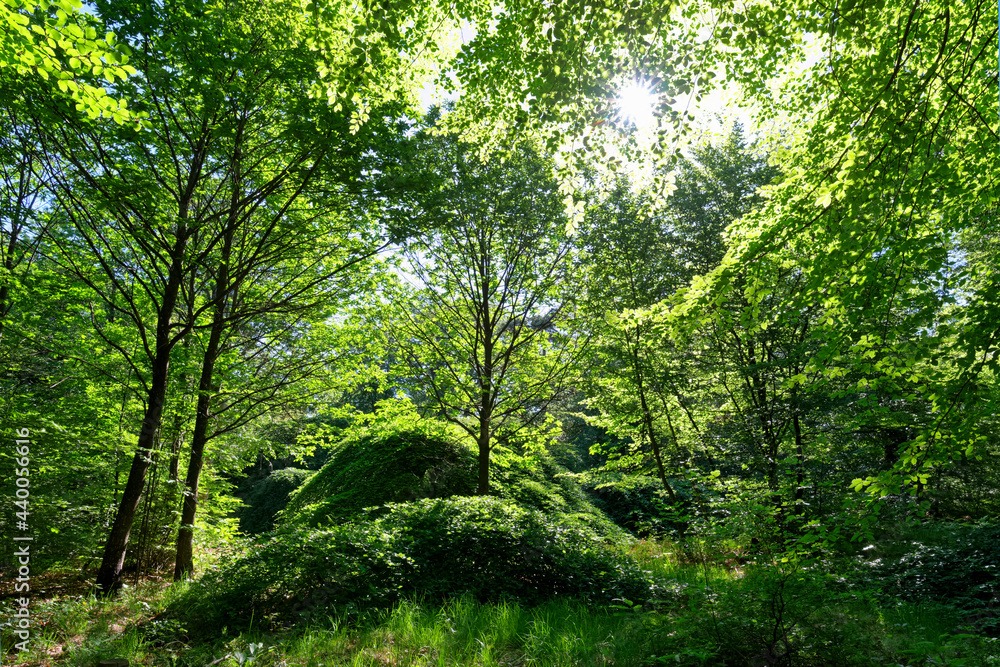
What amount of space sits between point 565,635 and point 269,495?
16587mm

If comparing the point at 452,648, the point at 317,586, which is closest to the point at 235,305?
the point at 317,586

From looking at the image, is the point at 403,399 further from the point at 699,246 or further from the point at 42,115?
the point at 699,246

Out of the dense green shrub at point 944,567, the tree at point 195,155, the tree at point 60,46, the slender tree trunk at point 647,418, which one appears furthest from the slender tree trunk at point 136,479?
the dense green shrub at point 944,567

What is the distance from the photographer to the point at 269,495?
686 inches

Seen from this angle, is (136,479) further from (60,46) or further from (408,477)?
(60,46)

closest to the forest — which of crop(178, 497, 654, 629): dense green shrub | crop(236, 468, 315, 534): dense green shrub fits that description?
crop(178, 497, 654, 629): dense green shrub

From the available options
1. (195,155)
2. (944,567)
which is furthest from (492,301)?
(944,567)

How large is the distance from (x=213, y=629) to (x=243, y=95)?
6088 millimetres

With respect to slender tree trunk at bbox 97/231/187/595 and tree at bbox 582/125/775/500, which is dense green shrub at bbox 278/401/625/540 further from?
slender tree trunk at bbox 97/231/187/595

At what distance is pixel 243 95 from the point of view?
5.90 m

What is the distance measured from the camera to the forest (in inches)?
134

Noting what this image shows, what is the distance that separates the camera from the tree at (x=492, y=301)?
8.05 meters

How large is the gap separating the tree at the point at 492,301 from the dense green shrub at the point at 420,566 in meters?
2.05

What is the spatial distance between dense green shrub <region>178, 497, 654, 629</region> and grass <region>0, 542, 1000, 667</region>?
31cm
